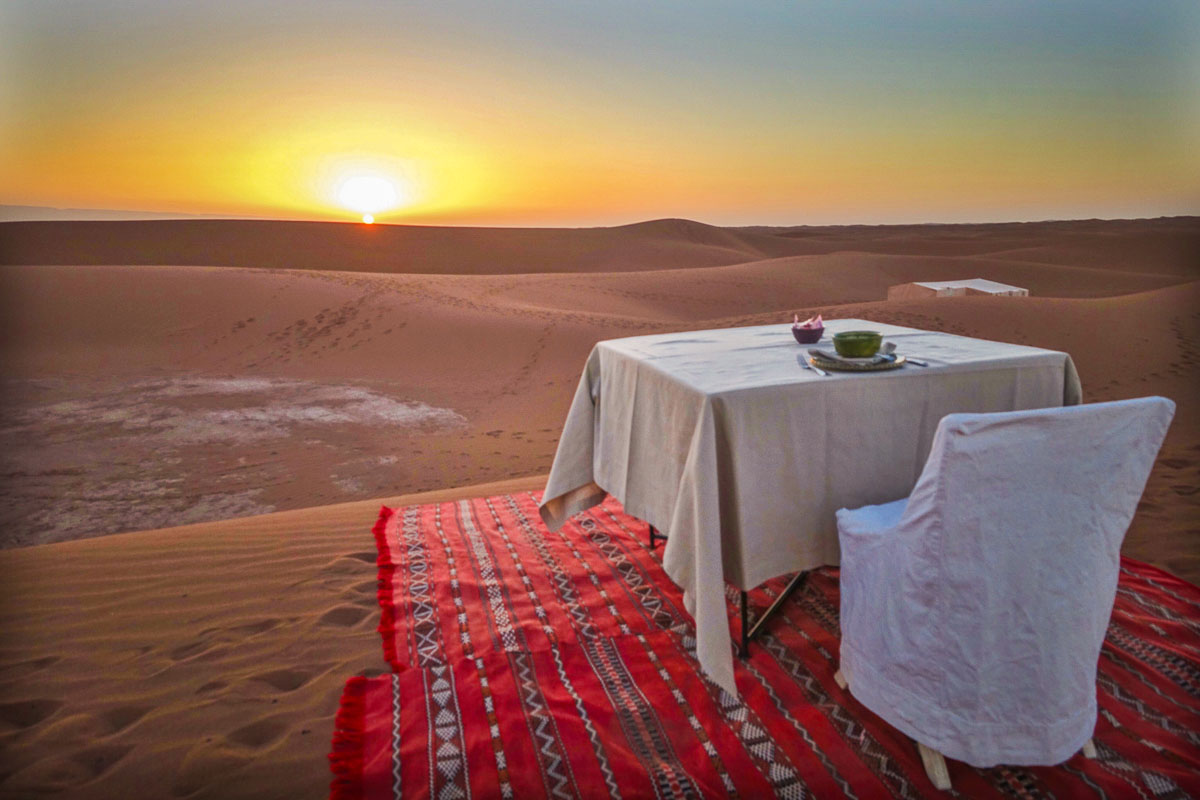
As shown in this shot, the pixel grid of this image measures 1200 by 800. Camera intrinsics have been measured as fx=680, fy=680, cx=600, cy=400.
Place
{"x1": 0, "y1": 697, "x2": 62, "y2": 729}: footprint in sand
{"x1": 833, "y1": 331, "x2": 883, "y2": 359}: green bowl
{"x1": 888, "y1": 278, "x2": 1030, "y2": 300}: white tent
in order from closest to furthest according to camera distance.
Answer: {"x1": 0, "y1": 697, "x2": 62, "y2": 729}: footprint in sand < {"x1": 833, "y1": 331, "x2": 883, "y2": 359}: green bowl < {"x1": 888, "y1": 278, "x2": 1030, "y2": 300}: white tent

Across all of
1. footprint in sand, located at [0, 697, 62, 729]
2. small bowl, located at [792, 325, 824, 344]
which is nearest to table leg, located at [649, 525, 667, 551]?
small bowl, located at [792, 325, 824, 344]

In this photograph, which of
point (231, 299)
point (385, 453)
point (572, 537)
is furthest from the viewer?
point (231, 299)

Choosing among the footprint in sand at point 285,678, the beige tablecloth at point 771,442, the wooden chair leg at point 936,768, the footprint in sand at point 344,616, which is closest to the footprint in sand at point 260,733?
the footprint in sand at point 285,678

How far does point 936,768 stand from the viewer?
1856 mm

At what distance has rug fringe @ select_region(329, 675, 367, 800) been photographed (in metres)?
1.87

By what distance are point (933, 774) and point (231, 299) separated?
15.2m

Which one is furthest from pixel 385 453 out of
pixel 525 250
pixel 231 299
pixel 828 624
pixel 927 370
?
pixel 525 250

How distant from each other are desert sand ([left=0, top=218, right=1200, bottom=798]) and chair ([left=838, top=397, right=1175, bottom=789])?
1.68 meters

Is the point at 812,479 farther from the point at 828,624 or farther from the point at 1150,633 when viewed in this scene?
the point at 1150,633

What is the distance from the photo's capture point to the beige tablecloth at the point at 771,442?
2027mm

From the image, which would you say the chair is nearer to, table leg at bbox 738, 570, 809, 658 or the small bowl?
table leg at bbox 738, 570, 809, 658

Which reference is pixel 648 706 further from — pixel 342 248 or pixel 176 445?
pixel 342 248

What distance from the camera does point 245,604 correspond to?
291 centimetres

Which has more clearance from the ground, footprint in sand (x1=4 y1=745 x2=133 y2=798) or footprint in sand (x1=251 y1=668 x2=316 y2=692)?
footprint in sand (x1=4 y1=745 x2=133 y2=798)
